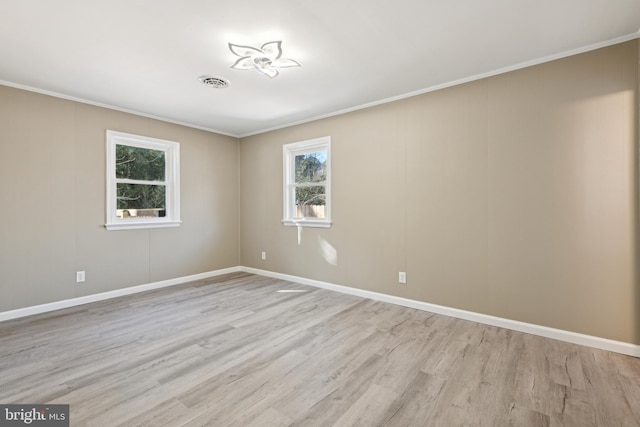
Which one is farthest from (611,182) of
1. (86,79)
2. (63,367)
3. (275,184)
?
(86,79)

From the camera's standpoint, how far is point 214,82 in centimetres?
314

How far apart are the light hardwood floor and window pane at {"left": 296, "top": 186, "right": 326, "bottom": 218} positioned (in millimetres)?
1659

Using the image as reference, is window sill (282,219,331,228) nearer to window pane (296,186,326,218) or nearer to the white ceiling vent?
window pane (296,186,326,218)

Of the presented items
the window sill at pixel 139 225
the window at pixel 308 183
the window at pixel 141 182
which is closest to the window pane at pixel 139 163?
the window at pixel 141 182

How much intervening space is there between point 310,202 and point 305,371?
2.79m

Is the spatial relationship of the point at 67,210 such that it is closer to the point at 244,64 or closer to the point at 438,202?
the point at 244,64

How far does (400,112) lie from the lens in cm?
357

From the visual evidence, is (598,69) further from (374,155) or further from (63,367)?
(63,367)

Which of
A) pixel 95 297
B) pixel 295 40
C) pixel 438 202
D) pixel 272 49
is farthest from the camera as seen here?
pixel 95 297

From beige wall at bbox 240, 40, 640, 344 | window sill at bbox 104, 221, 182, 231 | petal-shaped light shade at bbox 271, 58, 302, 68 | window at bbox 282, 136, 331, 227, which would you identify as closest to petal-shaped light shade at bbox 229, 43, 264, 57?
petal-shaped light shade at bbox 271, 58, 302, 68

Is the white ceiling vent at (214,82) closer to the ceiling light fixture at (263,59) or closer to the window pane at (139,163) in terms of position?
the ceiling light fixture at (263,59)

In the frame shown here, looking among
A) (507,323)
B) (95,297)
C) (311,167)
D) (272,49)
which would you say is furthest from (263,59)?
(95,297)

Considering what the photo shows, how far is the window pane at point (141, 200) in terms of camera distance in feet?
13.4

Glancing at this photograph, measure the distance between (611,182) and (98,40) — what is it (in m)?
4.24
